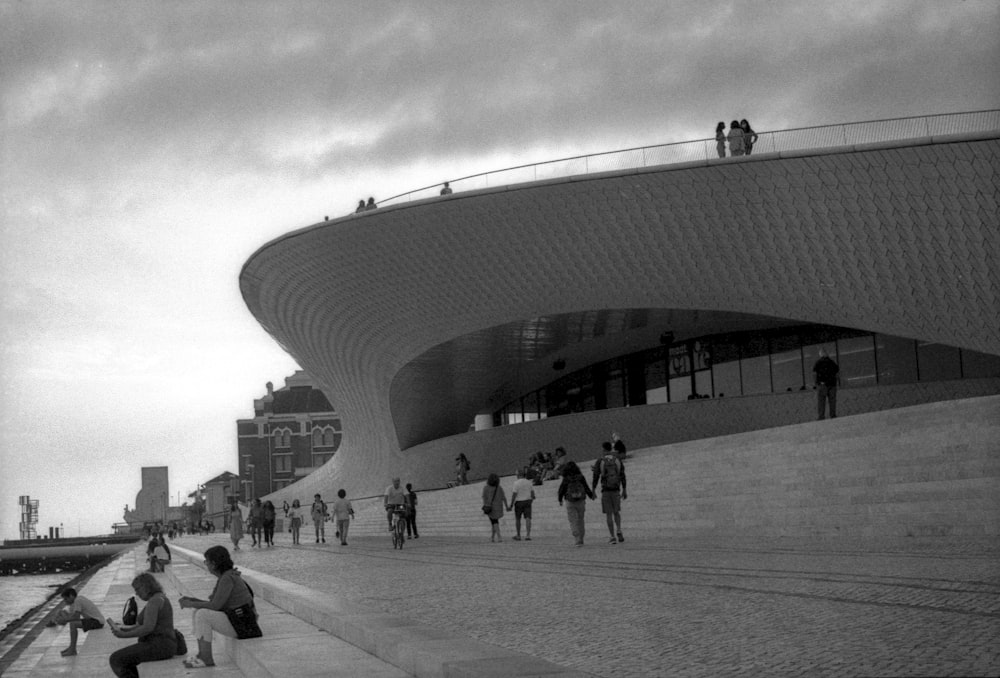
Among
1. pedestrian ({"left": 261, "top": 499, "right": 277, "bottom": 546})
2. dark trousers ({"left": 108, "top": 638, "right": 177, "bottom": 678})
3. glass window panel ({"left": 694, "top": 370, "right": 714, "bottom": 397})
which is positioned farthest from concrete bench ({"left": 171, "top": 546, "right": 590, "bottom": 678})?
glass window panel ({"left": 694, "top": 370, "right": 714, "bottom": 397})

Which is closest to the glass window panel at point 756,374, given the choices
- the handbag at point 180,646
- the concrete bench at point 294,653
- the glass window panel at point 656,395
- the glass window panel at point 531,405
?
the glass window panel at point 656,395

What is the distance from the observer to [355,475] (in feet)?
146

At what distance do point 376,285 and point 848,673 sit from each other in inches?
1107

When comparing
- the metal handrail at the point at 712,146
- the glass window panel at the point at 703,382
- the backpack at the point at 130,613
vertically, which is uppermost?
the metal handrail at the point at 712,146

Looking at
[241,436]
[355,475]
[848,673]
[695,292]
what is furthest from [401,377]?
[241,436]

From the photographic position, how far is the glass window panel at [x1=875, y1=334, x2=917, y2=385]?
89.9ft

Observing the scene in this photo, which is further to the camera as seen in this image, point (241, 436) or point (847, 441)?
point (241, 436)

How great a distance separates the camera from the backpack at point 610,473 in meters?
13.8

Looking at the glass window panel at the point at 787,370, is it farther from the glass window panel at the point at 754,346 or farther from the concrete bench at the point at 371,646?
the concrete bench at the point at 371,646

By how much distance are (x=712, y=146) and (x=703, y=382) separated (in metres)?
9.89

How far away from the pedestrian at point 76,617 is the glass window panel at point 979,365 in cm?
2198

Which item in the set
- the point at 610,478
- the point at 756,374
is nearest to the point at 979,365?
the point at 756,374

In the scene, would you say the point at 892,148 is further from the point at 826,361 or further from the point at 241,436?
the point at 241,436

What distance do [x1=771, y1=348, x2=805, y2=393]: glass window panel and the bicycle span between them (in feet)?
46.8
